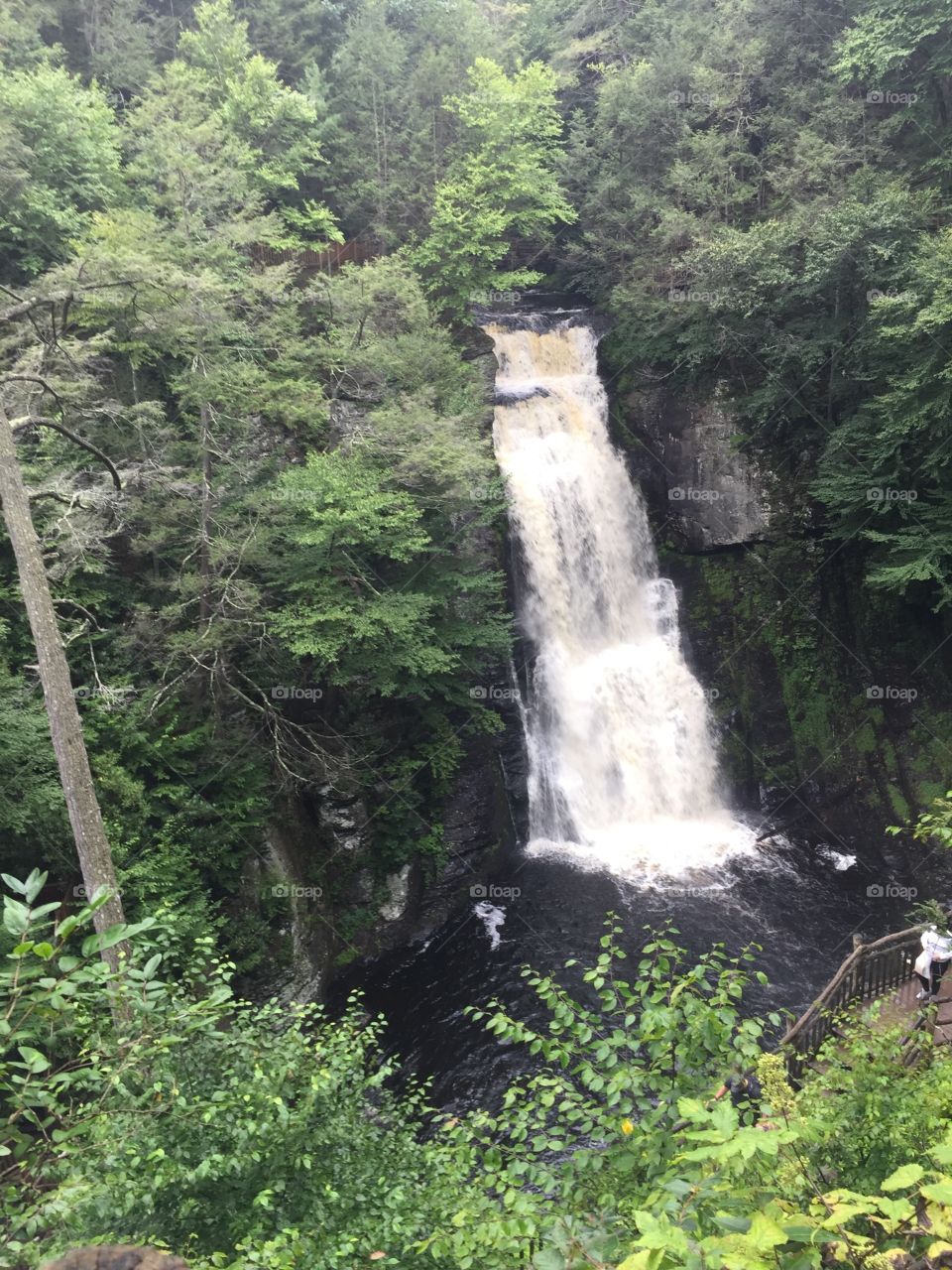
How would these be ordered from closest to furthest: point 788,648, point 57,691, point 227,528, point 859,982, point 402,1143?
point 402,1143 → point 57,691 → point 859,982 → point 227,528 → point 788,648

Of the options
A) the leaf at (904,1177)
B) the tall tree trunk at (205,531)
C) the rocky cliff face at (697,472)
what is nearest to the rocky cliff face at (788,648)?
the rocky cliff face at (697,472)

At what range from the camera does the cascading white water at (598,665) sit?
16406 millimetres

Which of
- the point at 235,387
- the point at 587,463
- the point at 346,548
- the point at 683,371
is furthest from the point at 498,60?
the point at 346,548

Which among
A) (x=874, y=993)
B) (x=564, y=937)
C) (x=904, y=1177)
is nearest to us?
(x=904, y=1177)

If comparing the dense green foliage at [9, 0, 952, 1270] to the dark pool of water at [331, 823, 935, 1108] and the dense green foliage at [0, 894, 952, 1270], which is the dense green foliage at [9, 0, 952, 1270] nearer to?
the dense green foliage at [0, 894, 952, 1270]

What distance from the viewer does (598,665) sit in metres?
17.5

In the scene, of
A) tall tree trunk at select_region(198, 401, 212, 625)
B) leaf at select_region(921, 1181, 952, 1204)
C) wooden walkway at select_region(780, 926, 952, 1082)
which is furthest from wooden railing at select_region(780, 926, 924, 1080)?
tall tree trunk at select_region(198, 401, 212, 625)

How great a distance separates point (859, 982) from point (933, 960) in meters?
0.79

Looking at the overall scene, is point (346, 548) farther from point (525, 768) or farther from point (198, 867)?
point (525, 768)

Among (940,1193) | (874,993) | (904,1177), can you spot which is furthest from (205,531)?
(940,1193)

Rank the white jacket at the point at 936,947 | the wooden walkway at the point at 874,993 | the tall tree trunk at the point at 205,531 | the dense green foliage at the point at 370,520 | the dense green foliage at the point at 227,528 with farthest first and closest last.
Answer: the tall tree trunk at the point at 205,531 < the dense green foliage at the point at 227,528 < the white jacket at the point at 936,947 < the wooden walkway at the point at 874,993 < the dense green foliage at the point at 370,520

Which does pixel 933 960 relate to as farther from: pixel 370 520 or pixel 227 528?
pixel 227 528

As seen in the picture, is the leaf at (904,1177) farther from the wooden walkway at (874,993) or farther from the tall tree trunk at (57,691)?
the tall tree trunk at (57,691)

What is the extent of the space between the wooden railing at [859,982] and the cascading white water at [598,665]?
22.8 feet
